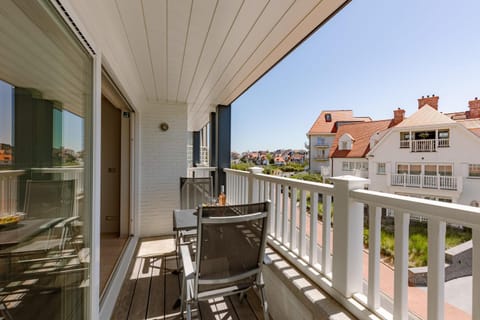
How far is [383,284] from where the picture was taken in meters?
1.40

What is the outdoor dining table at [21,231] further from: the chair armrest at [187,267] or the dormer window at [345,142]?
the dormer window at [345,142]

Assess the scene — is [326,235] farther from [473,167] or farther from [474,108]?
[474,108]

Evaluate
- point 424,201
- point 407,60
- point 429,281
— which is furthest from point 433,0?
point 429,281

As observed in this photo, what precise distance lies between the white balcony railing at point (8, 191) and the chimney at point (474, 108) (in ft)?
8.10

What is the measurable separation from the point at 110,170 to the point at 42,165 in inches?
135


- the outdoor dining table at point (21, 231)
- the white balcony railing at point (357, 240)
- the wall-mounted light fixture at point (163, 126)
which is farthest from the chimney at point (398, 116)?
the wall-mounted light fixture at point (163, 126)

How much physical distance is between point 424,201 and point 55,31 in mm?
1815

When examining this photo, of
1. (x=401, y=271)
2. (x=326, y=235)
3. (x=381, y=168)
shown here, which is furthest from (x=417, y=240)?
(x=381, y=168)

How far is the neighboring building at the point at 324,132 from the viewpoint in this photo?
3.14 m

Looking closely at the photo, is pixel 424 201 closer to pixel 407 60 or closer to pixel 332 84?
pixel 407 60

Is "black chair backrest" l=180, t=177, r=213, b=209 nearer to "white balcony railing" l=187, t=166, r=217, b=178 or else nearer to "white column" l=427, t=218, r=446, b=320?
"white balcony railing" l=187, t=166, r=217, b=178

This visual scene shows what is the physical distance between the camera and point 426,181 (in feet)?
5.63

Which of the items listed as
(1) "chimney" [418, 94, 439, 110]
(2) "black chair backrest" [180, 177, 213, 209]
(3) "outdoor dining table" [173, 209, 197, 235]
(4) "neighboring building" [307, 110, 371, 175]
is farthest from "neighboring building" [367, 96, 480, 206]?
(2) "black chair backrest" [180, 177, 213, 209]

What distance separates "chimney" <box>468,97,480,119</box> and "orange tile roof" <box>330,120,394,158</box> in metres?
0.65
